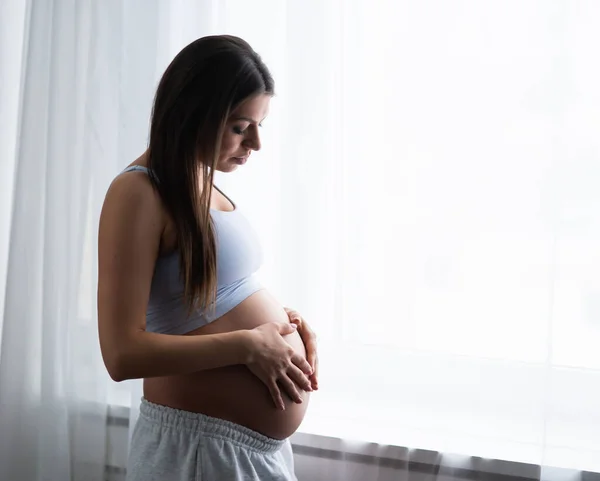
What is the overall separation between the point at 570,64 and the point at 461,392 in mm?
764

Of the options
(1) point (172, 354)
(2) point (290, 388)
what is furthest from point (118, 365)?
(2) point (290, 388)

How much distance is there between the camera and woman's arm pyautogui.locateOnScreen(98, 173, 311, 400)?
3.36 ft

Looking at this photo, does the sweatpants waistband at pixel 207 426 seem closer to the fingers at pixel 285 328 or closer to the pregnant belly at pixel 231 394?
the pregnant belly at pixel 231 394

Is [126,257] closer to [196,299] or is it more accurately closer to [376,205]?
[196,299]

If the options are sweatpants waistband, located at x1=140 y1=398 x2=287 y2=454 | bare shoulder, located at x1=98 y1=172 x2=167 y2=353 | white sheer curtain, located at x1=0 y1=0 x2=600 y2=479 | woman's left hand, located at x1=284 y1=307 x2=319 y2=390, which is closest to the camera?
bare shoulder, located at x1=98 y1=172 x2=167 y2=353

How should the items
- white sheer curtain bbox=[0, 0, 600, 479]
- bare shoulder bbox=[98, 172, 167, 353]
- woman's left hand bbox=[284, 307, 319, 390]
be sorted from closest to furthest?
1. bare shoulder bbox=[98, 172, 167, 353]
2. woman's left hand bbox=[284, 307, 319, 390]
3. white sheer curtain bbox=[0, 0, 600, 479]

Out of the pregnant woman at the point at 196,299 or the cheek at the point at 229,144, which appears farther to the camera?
the cheek at the point at 229,144

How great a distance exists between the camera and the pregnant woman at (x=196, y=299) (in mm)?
1038

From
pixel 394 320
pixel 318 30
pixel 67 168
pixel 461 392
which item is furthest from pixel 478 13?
pixel 67 168

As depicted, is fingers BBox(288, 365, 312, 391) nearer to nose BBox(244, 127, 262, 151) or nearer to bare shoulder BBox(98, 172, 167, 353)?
bare shoulder BBox(98, 172, 167, 353)

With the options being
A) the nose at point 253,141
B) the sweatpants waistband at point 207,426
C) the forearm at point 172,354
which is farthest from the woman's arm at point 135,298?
the nose at point 253,141

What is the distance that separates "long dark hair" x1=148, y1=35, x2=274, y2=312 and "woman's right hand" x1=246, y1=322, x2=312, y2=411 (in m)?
0.11

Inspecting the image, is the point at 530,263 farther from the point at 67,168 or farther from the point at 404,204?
the point at 67,168

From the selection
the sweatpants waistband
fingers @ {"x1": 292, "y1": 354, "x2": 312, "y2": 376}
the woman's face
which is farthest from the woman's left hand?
the woman's face
